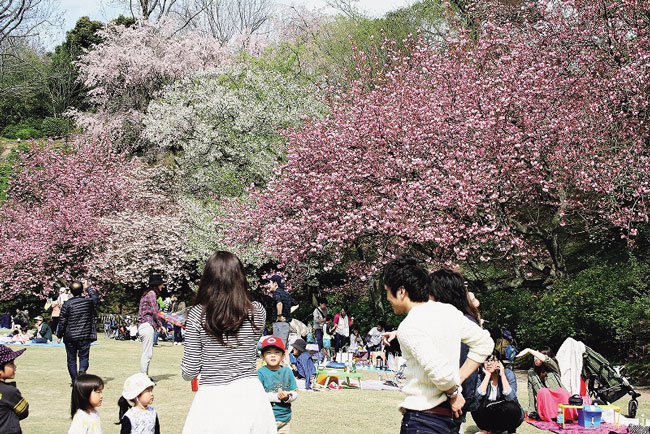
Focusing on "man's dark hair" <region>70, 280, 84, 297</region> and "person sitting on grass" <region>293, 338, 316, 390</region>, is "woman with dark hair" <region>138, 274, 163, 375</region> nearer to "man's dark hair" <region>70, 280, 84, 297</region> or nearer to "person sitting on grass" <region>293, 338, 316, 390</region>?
"man's dark hair" <region>70, 280, 84, 297</region>

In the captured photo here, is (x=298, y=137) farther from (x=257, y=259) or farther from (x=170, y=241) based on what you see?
(x=170, y=241)

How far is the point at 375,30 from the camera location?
32.9m

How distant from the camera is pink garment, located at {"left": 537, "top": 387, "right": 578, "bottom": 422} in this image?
9.16m

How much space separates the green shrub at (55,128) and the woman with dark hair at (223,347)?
42870 mm

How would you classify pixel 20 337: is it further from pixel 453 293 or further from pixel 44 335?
pixel 453 293

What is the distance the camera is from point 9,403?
4.50m

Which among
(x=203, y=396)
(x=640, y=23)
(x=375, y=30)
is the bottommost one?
(x=203, y=396)

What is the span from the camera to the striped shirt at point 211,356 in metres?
3.87

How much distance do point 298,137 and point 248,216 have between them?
3160 millimetres

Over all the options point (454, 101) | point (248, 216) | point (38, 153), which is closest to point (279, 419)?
point (454, 101)

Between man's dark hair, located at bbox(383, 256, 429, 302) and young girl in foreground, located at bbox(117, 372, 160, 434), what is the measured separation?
2.40 metres

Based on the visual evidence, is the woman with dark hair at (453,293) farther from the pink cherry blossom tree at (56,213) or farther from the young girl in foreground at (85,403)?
the pink cherry blossom tree at (56,213)

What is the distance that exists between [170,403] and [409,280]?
712cm

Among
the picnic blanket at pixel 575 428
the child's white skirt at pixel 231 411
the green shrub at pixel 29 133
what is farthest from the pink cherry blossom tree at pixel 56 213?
the child's white skirt at pixel 231 411
